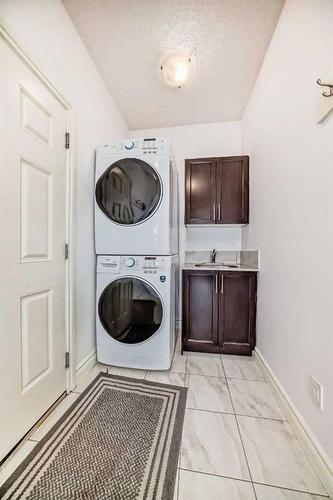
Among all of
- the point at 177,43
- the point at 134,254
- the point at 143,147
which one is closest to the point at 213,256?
the point at 134,254

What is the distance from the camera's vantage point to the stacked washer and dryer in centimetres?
164

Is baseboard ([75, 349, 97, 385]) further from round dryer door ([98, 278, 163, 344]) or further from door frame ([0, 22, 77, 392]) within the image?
round dryer door ([98, 278, 163, 344])

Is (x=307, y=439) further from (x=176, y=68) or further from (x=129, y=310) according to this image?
(x=176, y=68)

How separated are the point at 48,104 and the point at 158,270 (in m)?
1.27

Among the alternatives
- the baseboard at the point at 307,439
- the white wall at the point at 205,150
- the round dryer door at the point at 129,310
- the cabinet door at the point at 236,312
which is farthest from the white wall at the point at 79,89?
the baseboard at the point at 307,439

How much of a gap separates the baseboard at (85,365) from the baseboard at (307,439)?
4.52 ft

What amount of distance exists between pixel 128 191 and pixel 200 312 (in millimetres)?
1267

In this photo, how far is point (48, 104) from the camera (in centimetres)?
124

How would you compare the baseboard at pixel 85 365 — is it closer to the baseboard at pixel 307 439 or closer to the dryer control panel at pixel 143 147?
the baseboard at pixel 307 439

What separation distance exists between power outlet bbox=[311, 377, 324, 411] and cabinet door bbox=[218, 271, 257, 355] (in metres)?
0.92

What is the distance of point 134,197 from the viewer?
5.56 feet

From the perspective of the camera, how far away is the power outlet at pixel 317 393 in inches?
Answer: 37.1

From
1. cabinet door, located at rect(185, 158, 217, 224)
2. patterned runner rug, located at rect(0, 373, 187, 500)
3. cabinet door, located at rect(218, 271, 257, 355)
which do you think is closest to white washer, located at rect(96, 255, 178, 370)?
patterned runner rug, located at rect(0, 373, 187, 500)

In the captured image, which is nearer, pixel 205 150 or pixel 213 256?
pixel 213 256
